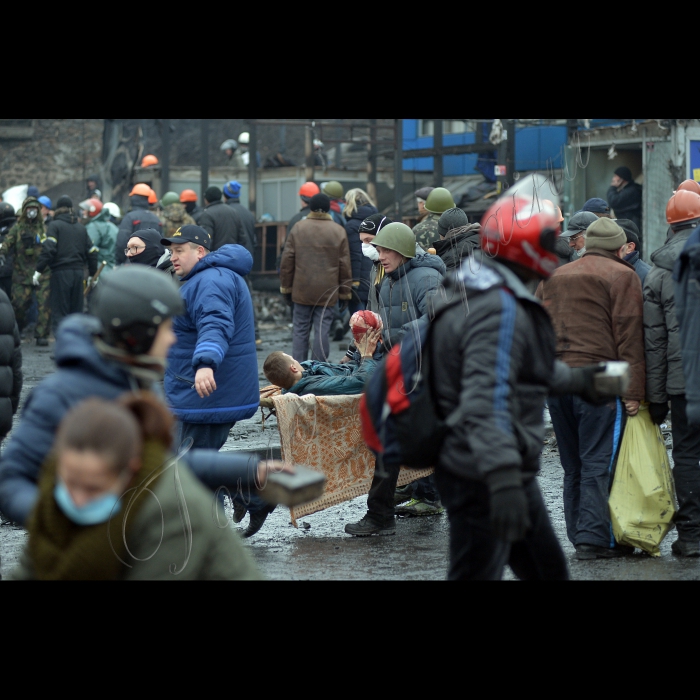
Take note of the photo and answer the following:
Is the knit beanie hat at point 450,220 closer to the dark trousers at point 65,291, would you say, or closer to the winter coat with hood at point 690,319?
the winter coat with hood at point 690,319

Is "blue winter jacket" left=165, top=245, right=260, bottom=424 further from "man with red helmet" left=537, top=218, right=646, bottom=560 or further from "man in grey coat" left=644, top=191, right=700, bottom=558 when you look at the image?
"man in grey coat" left=644, top=191, right=700, bottom=558

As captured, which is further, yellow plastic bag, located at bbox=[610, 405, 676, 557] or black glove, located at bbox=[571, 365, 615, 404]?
yellow plastic bag, located at bbox=[610, 405, 676, 557]

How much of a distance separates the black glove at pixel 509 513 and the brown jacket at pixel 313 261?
7687 millimetres

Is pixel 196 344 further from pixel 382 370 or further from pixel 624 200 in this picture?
pixel 624 200

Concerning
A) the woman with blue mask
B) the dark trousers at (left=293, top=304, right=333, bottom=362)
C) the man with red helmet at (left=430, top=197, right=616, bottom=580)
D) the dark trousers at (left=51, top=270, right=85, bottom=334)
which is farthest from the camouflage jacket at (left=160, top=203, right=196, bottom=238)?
the woman with blue mask

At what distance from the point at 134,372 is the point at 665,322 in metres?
3.64

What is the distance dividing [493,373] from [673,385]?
8.86ft

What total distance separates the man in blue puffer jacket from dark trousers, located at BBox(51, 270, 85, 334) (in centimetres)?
964

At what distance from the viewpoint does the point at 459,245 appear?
23.2 feet

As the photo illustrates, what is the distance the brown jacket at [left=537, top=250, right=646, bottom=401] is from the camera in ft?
18.7

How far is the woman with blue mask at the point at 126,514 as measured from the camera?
264cm

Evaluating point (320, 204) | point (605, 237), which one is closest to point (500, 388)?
point (605, 237)

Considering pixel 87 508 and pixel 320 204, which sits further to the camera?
pixel 320 204
